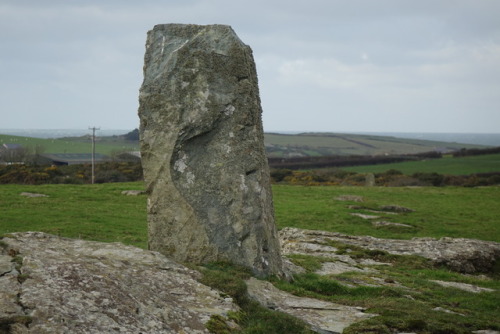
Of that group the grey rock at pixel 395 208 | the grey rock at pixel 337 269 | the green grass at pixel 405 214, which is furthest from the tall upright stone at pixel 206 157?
the grey rock at pixel 395 208

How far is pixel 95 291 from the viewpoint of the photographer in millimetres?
8750

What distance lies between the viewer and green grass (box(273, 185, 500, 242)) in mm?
29953

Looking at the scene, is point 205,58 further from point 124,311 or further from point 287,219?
point 287,219

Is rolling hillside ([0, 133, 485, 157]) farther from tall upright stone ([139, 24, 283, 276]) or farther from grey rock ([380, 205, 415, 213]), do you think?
tall upright stone ([139, 24, 283, 276])

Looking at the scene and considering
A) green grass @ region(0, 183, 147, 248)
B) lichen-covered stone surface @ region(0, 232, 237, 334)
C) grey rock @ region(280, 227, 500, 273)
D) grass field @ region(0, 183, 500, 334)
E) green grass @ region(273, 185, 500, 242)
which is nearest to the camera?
lichen-covered stone surface @ region(0, 232, 237, 334)

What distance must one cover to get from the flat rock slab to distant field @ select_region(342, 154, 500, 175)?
73124 mm

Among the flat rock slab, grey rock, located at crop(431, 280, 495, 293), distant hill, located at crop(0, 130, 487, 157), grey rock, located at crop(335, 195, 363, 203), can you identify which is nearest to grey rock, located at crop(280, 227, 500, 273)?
grey rock, located at crop(431, 280, 495, 293)

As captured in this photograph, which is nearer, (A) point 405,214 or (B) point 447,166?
(A) point 405,214

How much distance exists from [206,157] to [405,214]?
25539mm

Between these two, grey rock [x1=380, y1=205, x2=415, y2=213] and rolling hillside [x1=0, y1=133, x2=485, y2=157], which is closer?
grey rock [x1=380, y1=205, x2=415, y2=213]

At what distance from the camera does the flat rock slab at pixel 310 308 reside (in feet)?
33.4

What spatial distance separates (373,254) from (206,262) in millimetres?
10081

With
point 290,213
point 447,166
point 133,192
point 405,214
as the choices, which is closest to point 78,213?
point 133,192

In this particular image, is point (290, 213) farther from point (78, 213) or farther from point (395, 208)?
point (78, 213)
